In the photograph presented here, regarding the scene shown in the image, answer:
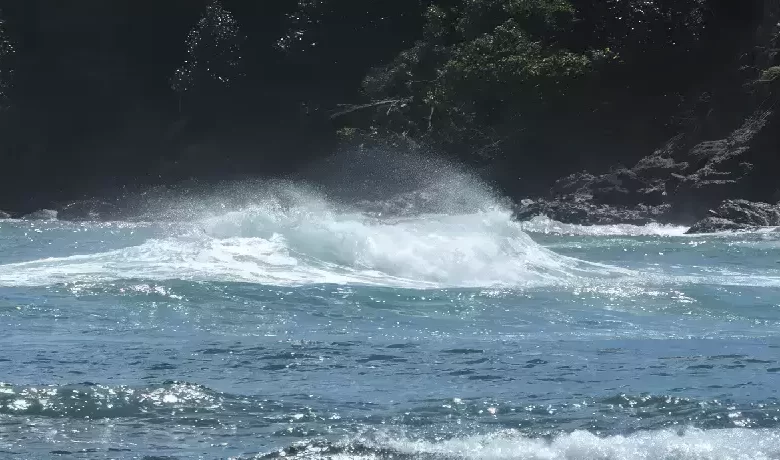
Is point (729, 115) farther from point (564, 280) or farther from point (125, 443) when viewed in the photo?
point (125, 443)

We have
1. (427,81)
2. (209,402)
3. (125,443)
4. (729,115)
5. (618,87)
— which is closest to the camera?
(125,443)

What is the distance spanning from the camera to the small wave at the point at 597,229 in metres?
22.5

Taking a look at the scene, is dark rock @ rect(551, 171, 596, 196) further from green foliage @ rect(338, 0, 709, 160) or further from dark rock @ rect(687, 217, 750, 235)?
dark rock @ rect(687, 217, 750, 235)

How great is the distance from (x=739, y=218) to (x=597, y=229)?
2.76 m

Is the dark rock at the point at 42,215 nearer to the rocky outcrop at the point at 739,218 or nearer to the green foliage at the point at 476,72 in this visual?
the green foliage at the point at 476,72

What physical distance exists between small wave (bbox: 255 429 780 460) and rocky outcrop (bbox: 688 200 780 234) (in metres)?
15.5

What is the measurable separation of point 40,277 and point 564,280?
19.8ft

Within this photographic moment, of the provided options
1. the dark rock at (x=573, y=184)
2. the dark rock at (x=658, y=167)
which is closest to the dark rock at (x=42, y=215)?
the dark rock at (x=573, y=184)

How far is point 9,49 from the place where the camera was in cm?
3531

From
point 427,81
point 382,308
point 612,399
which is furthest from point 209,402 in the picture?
point 427,81

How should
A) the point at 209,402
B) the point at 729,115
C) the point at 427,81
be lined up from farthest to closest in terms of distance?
1. the point at 427,81
2. the point at 729,115
3. the point at 209,402

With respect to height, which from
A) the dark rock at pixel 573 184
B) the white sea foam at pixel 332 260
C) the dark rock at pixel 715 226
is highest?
the dark rock at pixel 573 184

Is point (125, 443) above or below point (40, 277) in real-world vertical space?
below

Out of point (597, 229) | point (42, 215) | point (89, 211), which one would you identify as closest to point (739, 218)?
point (597, 229)
